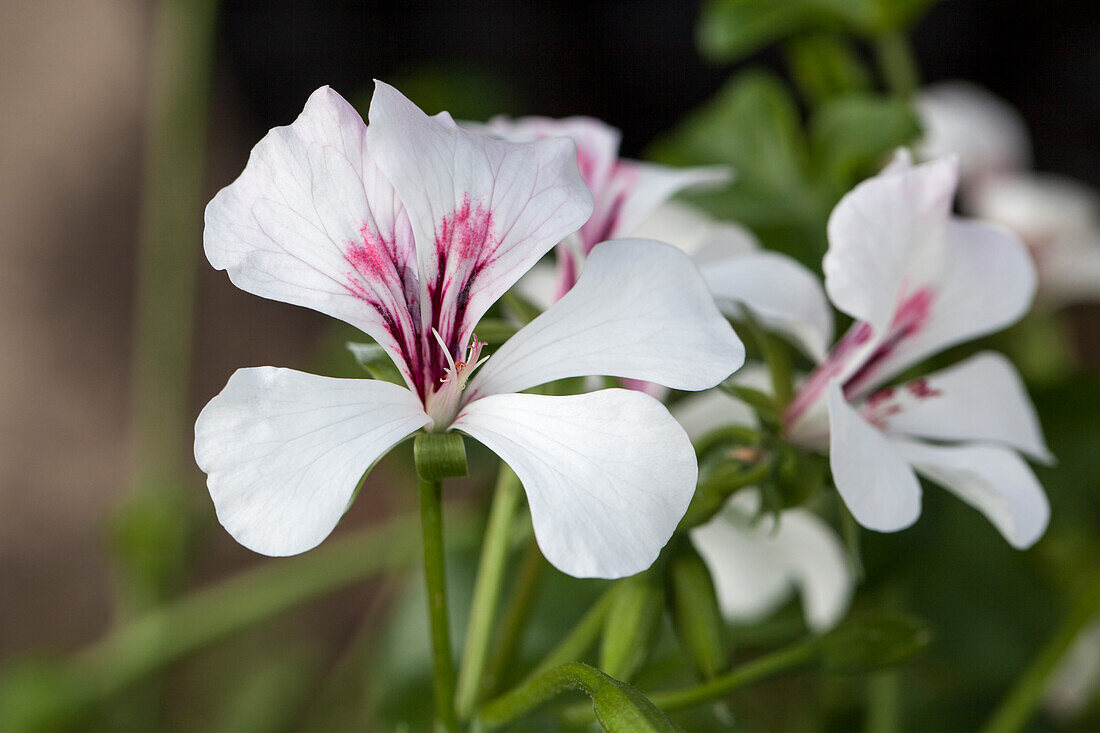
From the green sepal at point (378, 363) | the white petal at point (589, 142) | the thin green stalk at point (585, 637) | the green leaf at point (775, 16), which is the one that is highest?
the green leaf at point (775, 16)

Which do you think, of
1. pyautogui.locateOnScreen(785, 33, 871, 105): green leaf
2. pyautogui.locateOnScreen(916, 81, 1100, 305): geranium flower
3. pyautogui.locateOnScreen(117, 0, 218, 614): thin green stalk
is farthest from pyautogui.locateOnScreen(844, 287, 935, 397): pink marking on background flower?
pyautogui.locateOnScreen(117, 0, 218, 614): thin green stalk

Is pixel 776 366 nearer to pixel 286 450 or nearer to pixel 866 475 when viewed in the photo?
pixel 866 475

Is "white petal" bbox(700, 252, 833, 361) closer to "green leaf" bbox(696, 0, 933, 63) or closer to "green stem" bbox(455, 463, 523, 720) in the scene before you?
"green stem" bbox(455, 463, 523, 720)

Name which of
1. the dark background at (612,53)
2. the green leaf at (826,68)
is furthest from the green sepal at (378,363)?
the dark background at (612,53)

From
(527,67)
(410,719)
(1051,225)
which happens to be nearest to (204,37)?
(527,67)

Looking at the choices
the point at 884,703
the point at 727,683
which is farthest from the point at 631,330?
the point at 884,703

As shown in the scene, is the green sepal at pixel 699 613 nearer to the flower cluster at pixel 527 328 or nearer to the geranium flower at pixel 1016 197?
the flower cluster at pixel 527 328
